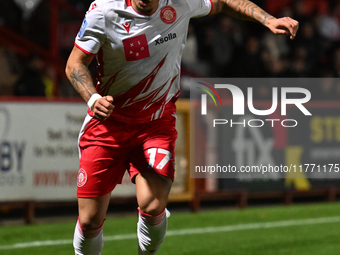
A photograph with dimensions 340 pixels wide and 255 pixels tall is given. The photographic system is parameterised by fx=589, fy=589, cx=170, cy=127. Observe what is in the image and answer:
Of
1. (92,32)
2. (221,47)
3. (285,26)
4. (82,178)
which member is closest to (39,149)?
(82,178)

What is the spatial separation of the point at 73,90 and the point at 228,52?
3.69 m

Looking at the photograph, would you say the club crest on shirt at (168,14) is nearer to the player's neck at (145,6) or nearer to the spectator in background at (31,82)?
the player's neck at (145,6)

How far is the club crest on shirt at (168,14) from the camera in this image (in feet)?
14.6

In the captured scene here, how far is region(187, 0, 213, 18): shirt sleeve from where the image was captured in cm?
465

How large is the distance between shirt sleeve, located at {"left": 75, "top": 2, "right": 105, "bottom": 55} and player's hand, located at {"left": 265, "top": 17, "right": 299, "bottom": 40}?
1217 millimetres

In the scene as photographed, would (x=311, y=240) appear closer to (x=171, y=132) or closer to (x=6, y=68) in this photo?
(x=171, y=132)

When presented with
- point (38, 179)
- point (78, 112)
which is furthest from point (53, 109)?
point (38, 179)

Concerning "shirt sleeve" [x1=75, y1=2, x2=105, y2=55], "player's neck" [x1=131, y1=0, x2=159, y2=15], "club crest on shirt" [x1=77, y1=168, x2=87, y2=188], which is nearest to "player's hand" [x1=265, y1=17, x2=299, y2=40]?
"player's neck" [x1=131, y1=0, x2=159, y2=15]

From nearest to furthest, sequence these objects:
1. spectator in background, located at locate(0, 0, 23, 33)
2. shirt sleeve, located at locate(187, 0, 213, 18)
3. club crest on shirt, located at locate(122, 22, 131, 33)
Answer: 1. club crest on shirt, located at locate(122, 22, 131, 33)
2. shirt sleeve, located at locate(187, 0, 213, 18)
3. spectator in background, located at locate(0, 0, 23, 33)

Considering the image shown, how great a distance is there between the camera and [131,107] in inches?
181

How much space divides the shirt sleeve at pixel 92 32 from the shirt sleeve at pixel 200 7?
794 mm

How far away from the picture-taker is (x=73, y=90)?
10.4 m

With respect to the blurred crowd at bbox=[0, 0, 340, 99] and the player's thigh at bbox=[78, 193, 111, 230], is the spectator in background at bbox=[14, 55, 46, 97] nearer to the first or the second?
the blurred crowd at bbox=[0, 0, 340, 99]

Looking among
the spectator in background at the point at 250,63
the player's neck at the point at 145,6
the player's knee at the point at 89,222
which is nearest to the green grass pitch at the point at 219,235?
the player's knee at the point at 89,222
